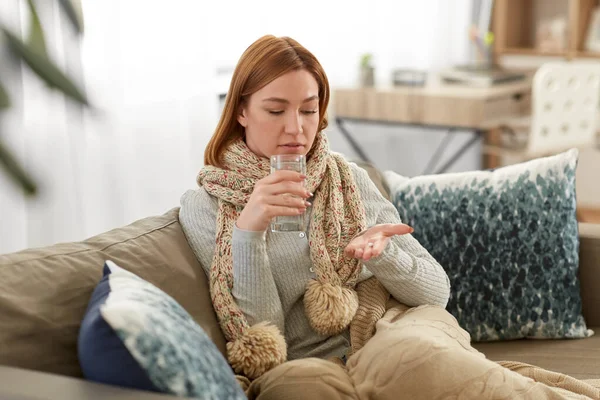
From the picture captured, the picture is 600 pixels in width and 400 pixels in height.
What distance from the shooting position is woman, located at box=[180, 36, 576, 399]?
145 centimetres

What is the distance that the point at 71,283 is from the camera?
1.32 meters

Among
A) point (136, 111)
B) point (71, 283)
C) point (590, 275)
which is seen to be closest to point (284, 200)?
point (71, 283)

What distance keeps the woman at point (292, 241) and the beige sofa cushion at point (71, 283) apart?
0.05 meters

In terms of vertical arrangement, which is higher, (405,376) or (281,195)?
(281,195)

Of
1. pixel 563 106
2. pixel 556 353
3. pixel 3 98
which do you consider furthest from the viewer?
pixel 563 106

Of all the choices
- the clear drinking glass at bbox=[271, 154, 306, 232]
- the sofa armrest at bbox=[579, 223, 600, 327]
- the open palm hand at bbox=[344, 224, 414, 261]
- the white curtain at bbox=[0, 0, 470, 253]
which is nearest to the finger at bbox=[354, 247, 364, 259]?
the open palm hand at bbox=[344, 224, 414, 261]

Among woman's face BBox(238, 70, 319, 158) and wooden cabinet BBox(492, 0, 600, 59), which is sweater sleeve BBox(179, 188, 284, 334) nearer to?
woman's face BBox(238, 70, 319, 158)

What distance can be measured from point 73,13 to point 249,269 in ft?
3.89

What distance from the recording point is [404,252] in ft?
5.20

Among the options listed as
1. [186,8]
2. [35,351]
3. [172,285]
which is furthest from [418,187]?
[186,8]

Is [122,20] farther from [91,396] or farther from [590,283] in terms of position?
[91,396]

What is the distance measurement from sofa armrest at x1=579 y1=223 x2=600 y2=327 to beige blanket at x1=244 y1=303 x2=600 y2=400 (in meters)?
0.64

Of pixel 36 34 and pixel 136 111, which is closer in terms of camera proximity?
pixel 36 34

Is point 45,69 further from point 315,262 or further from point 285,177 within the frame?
point 315,262
